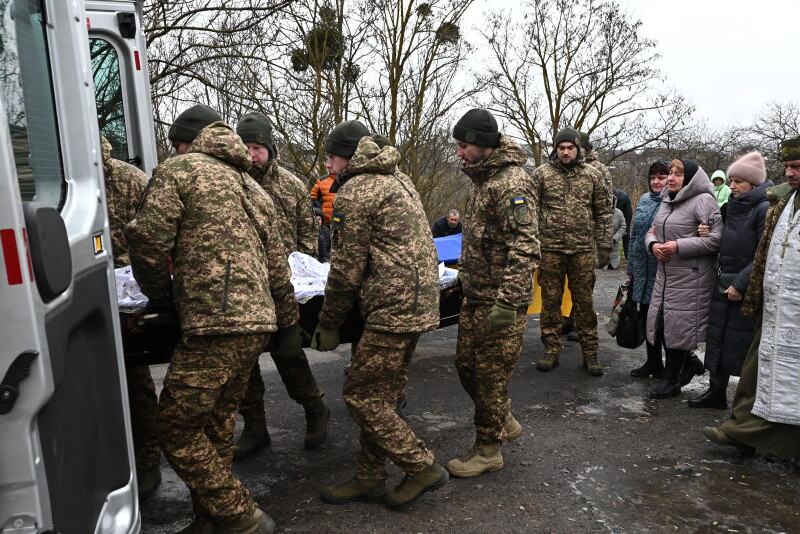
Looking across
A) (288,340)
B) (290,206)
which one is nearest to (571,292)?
(290,206)

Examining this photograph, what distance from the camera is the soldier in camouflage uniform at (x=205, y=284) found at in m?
2.80

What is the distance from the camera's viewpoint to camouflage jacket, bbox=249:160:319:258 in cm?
488

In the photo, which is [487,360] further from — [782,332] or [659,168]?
[659,168]

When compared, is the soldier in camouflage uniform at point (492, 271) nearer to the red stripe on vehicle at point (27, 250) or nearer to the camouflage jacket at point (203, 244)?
the camouflage jacket at point (203, 244)

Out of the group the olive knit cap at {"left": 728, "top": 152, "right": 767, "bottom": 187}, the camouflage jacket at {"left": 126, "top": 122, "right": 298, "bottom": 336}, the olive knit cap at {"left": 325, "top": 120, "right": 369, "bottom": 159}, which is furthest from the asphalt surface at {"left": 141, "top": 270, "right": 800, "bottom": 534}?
the olive knit cap at {"left": 325, "top": 120, "right": 369, "bottom": 159}

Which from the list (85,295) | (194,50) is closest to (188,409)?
(85,295)

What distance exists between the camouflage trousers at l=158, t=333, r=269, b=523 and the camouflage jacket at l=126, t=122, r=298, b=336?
10 cm

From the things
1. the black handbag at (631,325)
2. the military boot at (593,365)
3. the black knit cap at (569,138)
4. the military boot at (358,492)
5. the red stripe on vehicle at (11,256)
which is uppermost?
the black knit cap at (569,138)

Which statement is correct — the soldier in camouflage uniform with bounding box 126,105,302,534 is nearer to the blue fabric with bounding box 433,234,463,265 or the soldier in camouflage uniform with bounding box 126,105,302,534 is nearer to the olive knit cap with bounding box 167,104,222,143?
the olive knit cap with bounding box 167,104,222,143

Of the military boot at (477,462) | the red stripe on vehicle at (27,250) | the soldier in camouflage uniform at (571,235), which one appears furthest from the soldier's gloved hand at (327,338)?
the soldier in camouflage uniform at (571,235)

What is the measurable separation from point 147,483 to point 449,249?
3354mm

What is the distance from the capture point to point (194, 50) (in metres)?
9.49

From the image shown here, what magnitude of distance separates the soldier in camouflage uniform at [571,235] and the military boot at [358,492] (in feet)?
9.72

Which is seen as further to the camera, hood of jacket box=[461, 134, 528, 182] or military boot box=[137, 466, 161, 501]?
hood of jacket box=[461, 134, 528, 182]
